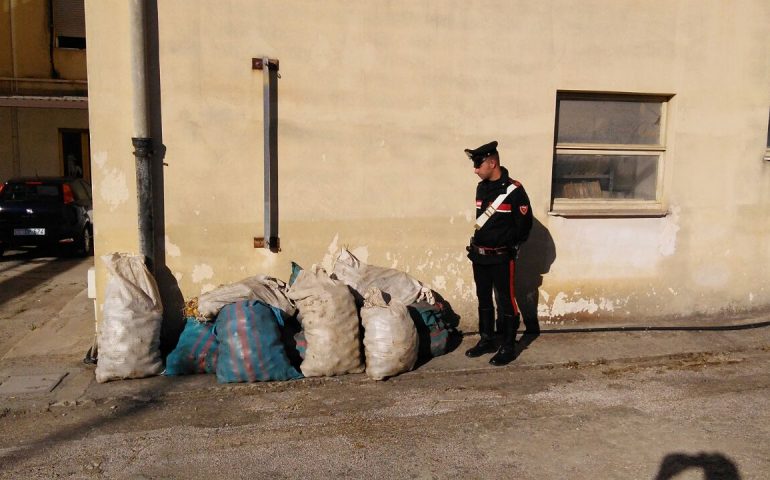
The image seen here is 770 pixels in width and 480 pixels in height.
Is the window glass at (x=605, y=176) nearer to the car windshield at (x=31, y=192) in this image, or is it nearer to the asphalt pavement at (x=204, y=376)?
the asphalt pavement at (x=204, y=376)

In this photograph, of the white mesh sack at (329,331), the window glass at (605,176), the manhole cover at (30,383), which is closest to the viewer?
the manhole cover at (30,383)

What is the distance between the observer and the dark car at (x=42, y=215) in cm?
1151

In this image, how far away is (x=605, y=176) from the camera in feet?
22.5

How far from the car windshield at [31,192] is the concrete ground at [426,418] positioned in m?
6.34

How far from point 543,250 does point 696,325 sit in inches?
72.4

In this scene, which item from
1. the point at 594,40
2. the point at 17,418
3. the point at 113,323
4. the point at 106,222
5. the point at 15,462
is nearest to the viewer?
the point at 15,462

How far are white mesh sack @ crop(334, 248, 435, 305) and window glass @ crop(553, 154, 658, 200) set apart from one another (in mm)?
1881

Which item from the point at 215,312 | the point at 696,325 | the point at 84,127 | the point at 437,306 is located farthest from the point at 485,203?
the point at 84,127

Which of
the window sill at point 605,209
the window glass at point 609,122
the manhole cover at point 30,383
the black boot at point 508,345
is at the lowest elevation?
the manhole cover at point 30,383

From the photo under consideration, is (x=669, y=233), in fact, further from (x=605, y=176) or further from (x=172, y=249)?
(x=172, y=249)

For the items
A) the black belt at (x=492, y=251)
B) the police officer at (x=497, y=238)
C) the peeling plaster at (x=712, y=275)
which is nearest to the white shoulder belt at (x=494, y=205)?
the police officer at (x=497, y=238)

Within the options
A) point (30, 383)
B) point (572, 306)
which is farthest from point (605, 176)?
point (30, 383)

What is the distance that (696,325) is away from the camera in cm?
681

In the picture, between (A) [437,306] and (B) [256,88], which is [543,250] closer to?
(A) [437,306]
